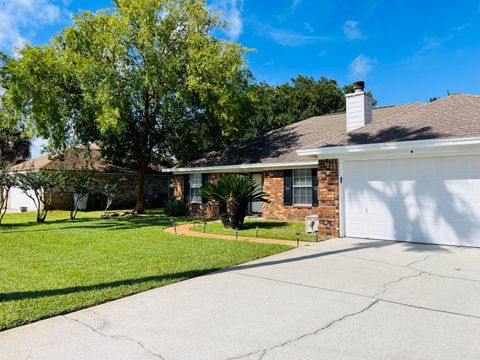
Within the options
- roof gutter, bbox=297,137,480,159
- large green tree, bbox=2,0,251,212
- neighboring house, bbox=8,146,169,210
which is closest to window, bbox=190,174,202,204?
large green tree, bbox=2,0,251,212

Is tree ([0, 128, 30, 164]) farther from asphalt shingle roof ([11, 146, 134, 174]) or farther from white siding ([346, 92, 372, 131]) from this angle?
white siding ([346, 92, 372, 131])

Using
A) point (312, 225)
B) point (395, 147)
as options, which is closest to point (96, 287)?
point (312, 225)

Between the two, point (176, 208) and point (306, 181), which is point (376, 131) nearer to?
point (306, 181)

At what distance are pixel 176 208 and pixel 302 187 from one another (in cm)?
735

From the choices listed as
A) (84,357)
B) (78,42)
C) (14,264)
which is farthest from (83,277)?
(78,42)

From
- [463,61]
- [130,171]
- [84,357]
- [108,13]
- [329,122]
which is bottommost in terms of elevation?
[84,357]

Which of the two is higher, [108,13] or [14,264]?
[108,13]

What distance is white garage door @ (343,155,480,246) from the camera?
8.70m

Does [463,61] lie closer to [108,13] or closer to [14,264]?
[108,13]

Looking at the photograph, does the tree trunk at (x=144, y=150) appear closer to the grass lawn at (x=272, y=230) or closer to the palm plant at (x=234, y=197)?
the grass lawn at (x=272, y=230)

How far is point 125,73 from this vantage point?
1706cm

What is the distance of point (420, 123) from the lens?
10.6 metres

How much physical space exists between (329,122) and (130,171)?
14876 mm

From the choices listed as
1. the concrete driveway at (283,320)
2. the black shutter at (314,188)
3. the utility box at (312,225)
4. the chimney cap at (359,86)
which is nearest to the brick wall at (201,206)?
the black shutter at (314,188)
